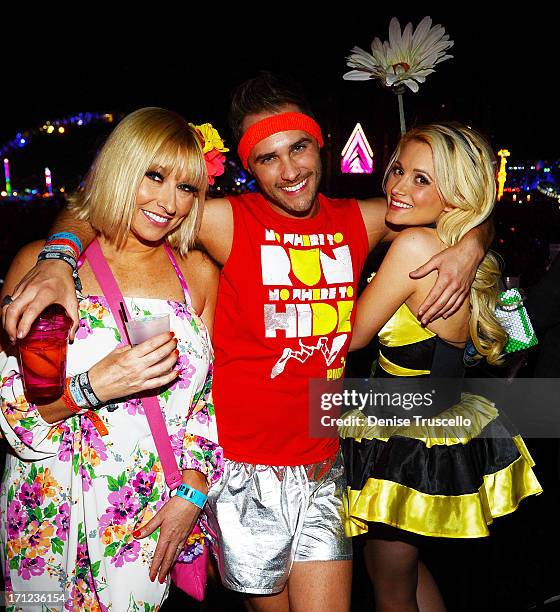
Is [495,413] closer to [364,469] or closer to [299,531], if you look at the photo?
[364,469]

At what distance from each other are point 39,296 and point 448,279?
135 centimetres

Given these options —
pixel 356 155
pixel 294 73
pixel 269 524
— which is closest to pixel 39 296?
pixel 269 524

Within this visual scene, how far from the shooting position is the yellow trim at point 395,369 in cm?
210

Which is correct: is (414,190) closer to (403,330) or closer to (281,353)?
(403,330)

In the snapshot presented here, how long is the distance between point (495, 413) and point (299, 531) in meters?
0.88

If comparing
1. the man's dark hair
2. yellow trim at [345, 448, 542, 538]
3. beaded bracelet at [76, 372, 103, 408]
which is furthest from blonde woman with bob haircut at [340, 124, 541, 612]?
beaded bracelet at [76, 372, 103, 408]

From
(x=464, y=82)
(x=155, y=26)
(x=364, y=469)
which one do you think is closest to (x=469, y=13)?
(x=155, y=26)

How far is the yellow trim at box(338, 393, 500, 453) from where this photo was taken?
80.3 inches

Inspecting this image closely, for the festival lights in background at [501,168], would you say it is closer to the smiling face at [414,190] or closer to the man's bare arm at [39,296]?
the smiling face at [414,190]

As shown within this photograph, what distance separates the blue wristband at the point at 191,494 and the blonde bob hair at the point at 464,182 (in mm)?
1209

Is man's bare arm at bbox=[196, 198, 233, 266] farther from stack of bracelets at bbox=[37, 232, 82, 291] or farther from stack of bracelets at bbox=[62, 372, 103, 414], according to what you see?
stack of bracelets at bbox=[62, 372, 103, 414]

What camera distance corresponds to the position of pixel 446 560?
3.28m

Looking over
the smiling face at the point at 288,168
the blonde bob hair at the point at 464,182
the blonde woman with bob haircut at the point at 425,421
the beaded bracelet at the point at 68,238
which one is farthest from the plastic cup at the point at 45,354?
Answer: the blonde bob hair at the point at 464,182

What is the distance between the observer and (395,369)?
6.96 feet
